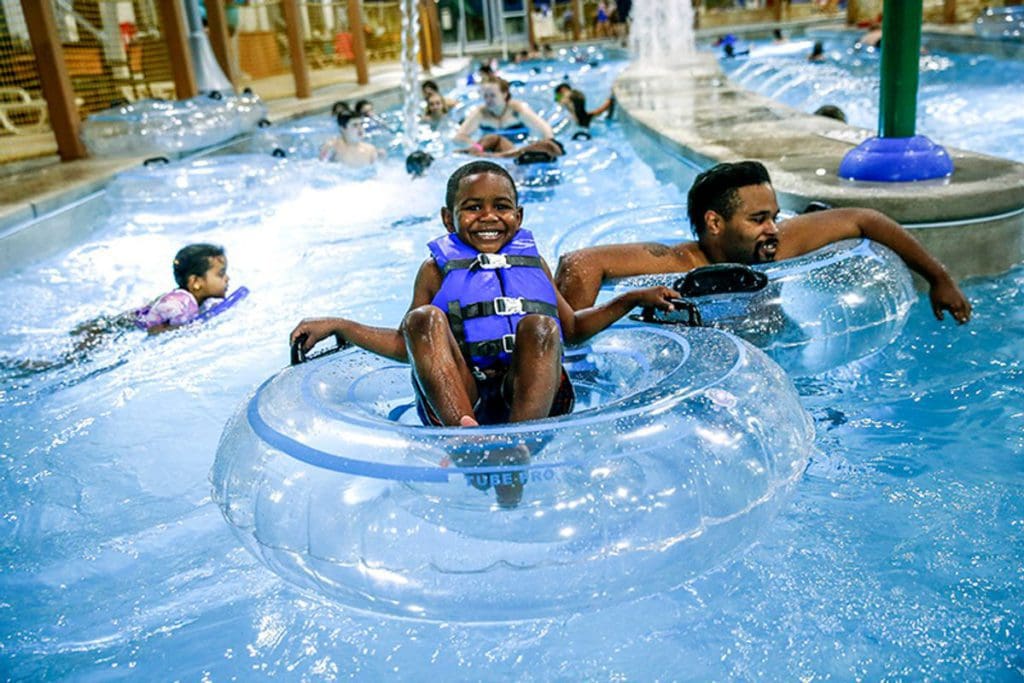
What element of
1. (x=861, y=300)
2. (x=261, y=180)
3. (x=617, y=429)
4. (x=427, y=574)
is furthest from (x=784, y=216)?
(x=261, y=180)

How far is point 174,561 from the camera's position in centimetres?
245

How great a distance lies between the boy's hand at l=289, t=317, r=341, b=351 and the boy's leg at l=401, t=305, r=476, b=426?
0.89 feet

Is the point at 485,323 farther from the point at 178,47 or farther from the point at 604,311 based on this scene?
the point at 178,47

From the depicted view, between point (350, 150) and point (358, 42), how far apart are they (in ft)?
28.0

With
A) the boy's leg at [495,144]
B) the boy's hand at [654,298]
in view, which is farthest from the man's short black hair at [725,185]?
the boy's leg at [495,144]

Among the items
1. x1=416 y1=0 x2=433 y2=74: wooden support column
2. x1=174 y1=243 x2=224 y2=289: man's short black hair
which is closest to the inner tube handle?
x1=174 y1=243 x2=224 y2=289: man's short black hair

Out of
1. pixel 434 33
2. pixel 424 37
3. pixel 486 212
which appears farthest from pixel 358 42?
pixel 486 212

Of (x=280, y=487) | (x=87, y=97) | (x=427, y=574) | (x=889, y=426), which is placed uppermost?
(x=87, y=97)

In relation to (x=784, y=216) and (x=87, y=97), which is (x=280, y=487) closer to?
(x=784, y=216)

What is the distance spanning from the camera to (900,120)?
439 cm

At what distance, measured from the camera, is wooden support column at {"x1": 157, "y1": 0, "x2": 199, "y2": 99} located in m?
10.4

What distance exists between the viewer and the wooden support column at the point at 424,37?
18766 millimetres

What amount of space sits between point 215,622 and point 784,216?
2873 millimetres

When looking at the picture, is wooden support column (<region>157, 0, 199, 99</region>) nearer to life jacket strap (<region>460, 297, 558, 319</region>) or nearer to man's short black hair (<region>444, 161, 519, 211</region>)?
man's short black hair (<region>444, 161, 519, 211</region>)
